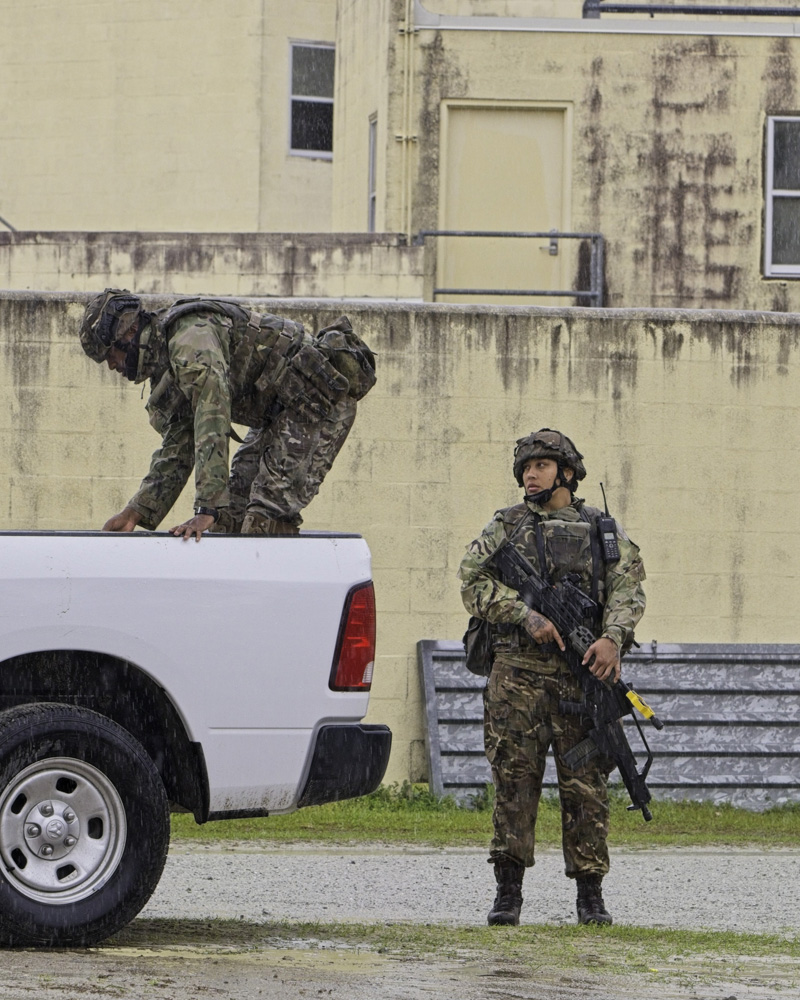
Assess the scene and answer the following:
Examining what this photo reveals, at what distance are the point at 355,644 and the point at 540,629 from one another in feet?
4.28

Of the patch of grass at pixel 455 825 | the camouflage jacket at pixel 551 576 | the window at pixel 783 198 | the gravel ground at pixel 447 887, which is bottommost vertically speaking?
the patch of grass at pixel 455 825

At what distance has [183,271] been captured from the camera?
1734 cm

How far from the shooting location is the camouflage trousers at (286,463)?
732 cm

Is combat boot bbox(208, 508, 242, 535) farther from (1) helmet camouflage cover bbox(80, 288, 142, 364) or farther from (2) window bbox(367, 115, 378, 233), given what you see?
(2) window bbox(367, 115, 378, 233)

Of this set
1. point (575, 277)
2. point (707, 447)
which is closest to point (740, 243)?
point (575, 277)

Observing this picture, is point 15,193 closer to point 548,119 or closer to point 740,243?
point 548,119

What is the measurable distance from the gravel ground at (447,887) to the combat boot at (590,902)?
0.42 m

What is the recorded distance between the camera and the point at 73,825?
616cm

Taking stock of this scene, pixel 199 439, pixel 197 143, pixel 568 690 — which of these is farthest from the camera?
pixel 197 143

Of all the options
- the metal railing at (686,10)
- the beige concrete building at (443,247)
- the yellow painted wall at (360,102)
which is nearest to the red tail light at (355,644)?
the beige concrete building at (443,247)

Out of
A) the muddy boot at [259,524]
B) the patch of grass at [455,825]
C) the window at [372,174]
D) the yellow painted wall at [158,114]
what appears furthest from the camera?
the yellow painted wall at [158,114]

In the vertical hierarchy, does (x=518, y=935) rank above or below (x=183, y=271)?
below

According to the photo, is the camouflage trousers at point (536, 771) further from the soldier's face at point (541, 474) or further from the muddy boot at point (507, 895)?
the soldier's face at point (541, 474)

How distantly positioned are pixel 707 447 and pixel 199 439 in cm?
743
